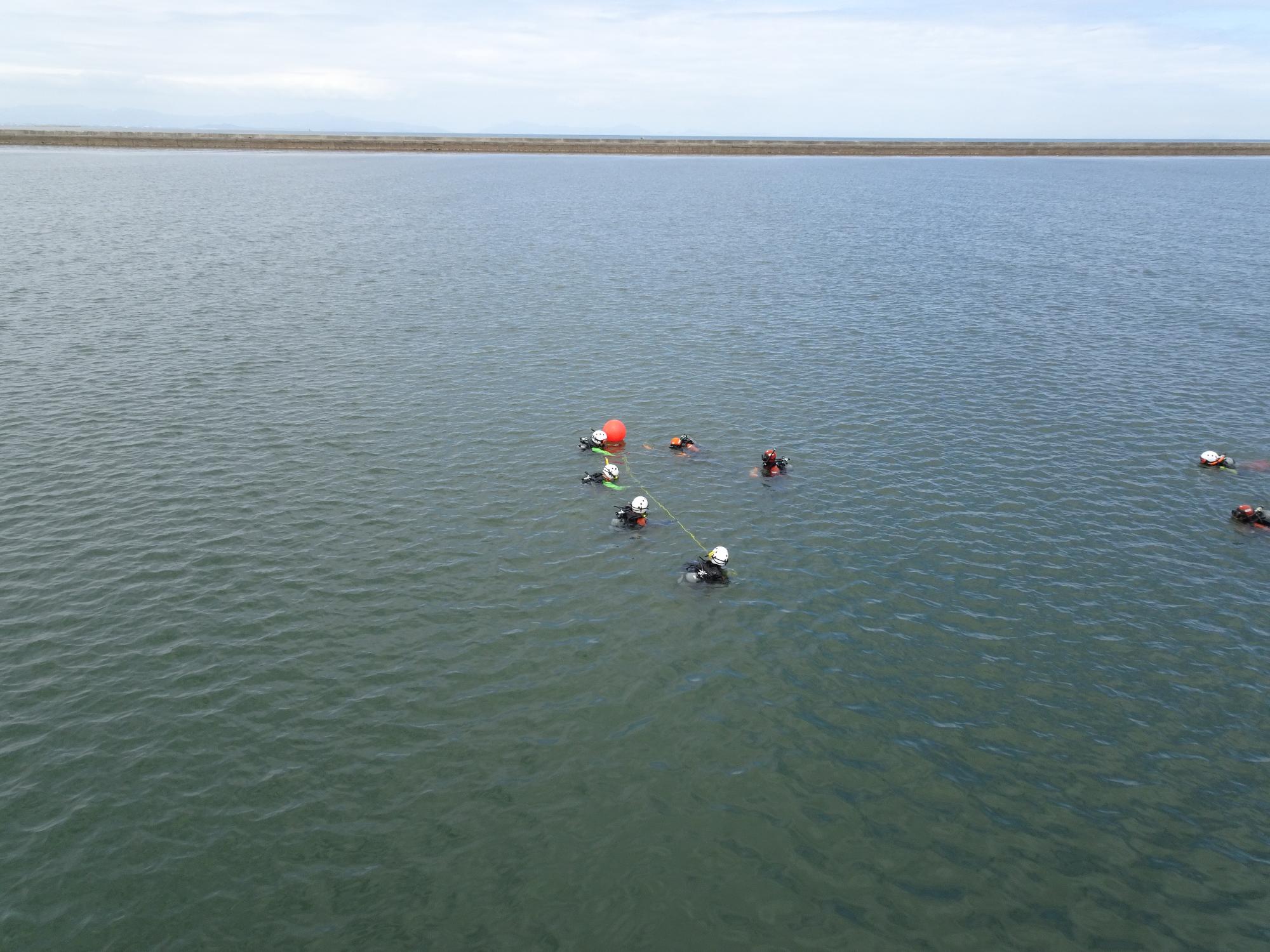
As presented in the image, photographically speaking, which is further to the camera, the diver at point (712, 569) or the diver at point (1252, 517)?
the diver at point (1252, 517)

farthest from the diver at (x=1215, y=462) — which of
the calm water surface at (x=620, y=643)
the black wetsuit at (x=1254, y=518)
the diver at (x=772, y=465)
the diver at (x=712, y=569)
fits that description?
the diver at (x=712, y=569)

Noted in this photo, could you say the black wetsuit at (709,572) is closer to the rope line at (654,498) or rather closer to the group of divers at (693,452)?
the group of divers at (693,452)

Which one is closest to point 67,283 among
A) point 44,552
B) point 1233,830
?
point 44,552

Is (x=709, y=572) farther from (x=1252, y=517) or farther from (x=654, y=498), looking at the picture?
(x=1252, y=517)

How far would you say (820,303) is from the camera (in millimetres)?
82562

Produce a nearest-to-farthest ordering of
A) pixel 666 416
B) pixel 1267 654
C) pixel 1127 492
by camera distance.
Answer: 1. pixel 1267 654
2. pixel 1127 492
3. pixel 666 416

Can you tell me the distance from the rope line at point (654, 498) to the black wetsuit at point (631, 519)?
73.4 inches

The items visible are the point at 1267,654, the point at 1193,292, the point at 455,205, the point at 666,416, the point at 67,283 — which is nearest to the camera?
the point at 1267,654

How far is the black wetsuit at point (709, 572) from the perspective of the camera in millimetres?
33094

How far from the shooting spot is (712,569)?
109 feet

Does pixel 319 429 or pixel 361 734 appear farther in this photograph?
pixel 319 429

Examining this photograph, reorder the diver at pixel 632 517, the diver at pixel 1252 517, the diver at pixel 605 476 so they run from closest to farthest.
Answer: the diver at pixel 1252 517 < the diver at pixel 632 517 < the diver at pixel 605 476

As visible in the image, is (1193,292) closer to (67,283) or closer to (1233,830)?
(1233,830)

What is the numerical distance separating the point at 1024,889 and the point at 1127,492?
2890 cm
